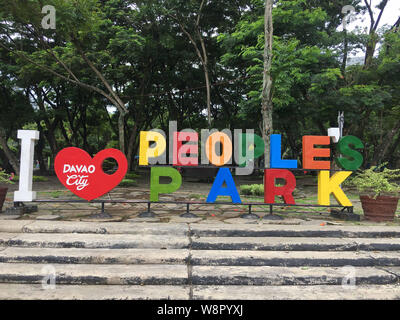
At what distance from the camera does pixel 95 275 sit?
381 centimetres

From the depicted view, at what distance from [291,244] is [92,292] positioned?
3016 millimetres

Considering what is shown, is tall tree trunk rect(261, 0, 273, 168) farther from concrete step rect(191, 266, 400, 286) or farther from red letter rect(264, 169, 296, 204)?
concrete step rect(191, 266, 400, 286)

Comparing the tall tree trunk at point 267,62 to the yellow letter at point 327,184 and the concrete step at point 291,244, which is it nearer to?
A: the yellow letter at point 327,184

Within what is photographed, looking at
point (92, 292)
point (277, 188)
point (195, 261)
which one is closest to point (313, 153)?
point (277, 188)

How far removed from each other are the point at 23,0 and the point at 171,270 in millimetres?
9701

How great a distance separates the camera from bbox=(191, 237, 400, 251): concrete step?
478 cm

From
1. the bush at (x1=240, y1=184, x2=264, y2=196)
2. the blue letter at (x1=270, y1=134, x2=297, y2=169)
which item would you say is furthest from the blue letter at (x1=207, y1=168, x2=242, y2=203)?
the bush at (x1=240, y1=184, x2=264, y2=196)

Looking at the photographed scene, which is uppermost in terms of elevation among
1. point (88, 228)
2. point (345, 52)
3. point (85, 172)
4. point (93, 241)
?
point (345, 52)

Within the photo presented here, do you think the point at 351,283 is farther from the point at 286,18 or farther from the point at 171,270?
the point at 286,18

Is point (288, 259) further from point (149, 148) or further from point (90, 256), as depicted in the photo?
point (149, 148)

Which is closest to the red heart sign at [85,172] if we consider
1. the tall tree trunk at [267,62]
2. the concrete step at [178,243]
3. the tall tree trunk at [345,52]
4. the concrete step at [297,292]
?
the concrete step at [178,243]

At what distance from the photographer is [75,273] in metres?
3.85

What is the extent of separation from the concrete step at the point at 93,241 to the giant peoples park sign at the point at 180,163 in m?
1.38

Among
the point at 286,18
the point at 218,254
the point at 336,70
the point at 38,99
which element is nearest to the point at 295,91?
the point at 336,70
